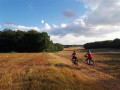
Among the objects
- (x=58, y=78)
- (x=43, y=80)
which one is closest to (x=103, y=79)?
(x=58, y=78)

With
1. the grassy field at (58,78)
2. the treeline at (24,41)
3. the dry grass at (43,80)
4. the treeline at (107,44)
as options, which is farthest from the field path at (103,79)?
the treeline at (107,44)

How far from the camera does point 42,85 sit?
17.9ft

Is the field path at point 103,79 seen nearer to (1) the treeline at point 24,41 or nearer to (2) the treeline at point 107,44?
(1) the treeline at point 24,41

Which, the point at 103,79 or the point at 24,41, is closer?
the point at 103,79

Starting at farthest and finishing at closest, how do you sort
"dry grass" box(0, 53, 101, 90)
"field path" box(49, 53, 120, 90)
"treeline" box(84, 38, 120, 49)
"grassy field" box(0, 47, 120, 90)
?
"treeline" box(84, 38, 120, 49) → "field path" box(49, 53, 120, 90) → "grassy field" box(0, 47, 120, 90) → "dry grass" box(0, 53, 101, 90)

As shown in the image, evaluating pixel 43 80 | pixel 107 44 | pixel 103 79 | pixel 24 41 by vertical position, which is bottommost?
pixel 103 79

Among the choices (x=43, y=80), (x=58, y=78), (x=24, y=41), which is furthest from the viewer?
(x=24, y=41)

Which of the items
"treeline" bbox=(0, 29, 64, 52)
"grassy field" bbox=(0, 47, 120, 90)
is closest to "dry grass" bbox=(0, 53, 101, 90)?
"grassy field" bbox=(0, 47, 120, 90)

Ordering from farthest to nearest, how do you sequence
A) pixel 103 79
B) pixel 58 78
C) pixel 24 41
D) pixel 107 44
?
pixel 107 44 < pixel 24 41 < pixel 103 79 < pixel 58 78

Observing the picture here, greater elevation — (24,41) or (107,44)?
(24,41)

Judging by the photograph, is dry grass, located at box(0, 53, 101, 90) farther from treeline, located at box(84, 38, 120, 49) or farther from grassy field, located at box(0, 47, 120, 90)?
treeline, located at box(84, 38, 120, 49)

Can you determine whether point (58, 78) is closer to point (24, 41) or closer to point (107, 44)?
point (24, 41)

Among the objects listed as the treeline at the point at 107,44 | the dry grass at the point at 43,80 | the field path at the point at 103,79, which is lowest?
the field path at the point at 103,79

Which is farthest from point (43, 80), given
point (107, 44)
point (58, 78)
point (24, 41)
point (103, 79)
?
point (107, 44)
